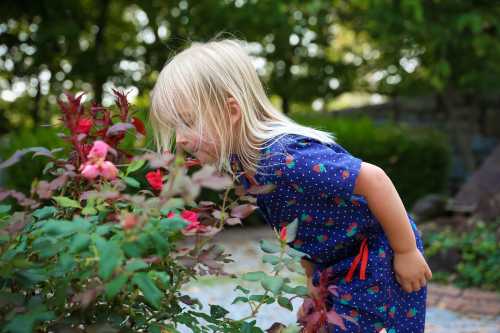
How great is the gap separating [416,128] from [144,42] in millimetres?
3964

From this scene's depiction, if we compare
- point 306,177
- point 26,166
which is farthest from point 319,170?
point 26,166

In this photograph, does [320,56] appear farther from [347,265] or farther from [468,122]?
[347,265]

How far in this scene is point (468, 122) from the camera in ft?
30.9

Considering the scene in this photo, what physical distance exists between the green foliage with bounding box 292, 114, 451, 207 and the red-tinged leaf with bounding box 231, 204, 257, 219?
6045mm

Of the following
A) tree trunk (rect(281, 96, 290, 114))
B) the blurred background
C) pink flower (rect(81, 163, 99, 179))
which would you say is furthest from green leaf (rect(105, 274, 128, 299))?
tree trunk (rect(281, 96, 290, 114))

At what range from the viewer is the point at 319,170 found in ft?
5.49

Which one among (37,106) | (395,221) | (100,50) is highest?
(395,221)

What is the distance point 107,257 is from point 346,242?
96 cm

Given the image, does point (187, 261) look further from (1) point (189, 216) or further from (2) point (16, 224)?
(2) point (16, 224)

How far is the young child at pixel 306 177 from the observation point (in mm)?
1684

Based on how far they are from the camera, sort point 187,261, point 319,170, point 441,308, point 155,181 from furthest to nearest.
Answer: point 441,308 → point 319,170 → point 155,181 → point 187,261

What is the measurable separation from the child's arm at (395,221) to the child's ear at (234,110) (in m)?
0.33

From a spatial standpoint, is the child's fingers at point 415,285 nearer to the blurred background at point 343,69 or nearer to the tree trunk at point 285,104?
the blurred background at point 343,69

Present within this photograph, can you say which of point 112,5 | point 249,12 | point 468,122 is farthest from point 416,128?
point 112,5
